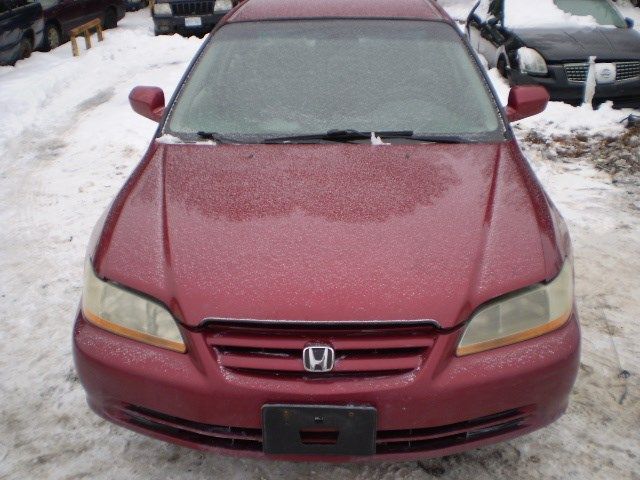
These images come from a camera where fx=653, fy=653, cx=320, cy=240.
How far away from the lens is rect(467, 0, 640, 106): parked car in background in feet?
22.7

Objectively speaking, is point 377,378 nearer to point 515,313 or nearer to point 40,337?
point 515,313

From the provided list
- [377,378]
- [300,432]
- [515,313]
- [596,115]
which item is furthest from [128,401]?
[596,115]

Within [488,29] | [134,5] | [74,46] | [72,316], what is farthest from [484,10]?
[134,5]

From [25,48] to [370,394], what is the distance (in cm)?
1086

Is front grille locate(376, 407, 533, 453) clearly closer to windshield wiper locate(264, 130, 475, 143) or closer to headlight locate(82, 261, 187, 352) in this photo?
headlight locate(82, 261, 187, 352)

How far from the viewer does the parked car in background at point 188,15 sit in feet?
38.5

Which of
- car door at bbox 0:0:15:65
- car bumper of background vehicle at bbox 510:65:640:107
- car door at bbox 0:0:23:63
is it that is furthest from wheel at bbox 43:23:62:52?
car bumper of background vehicle at bbox 510:65:640:107

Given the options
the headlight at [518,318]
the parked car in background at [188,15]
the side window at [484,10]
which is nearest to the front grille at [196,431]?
the headlight at [518,318]

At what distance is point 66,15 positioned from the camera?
1259cm

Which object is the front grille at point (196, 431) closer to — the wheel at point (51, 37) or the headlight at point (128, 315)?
the headlight at point (128, 315)

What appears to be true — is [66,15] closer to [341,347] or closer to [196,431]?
[196,431]

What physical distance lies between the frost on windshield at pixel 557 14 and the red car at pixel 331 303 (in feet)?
18.9

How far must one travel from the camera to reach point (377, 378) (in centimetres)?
200

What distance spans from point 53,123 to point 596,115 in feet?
19.3
